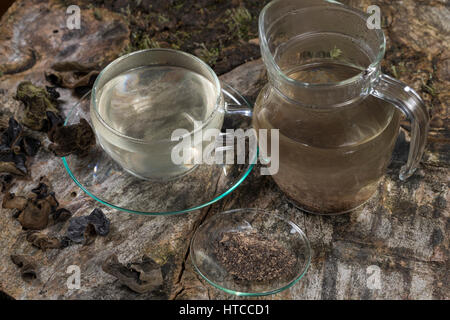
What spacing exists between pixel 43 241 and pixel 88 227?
0.12 metres

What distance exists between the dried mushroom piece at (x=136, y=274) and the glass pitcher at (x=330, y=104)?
15.3 inches

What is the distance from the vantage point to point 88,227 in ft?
5.22

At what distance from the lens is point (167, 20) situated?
2102 mm

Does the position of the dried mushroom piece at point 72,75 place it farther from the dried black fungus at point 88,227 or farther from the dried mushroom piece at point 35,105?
the dried black fungus at point 88,227

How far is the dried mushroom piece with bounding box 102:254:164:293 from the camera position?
1.46 metres

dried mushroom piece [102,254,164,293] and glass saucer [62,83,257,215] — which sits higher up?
glass saucer [62,83,257,215]

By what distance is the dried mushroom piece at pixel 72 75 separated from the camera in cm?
191

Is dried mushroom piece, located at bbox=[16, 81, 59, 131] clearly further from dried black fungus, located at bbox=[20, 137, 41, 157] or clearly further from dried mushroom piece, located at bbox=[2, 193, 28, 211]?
dried mushroom piece, located at bbox=[2, 193, 28, 211]

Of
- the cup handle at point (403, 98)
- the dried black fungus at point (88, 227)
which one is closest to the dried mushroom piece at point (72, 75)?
the dried black fungus at point (88, 227)

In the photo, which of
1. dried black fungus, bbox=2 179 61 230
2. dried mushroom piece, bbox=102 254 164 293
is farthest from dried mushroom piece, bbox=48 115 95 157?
dried mushroom piece, bbox=102 254 164 293

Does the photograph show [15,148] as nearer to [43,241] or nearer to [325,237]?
[43,241]

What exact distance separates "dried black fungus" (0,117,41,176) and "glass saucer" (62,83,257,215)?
5.8 inches

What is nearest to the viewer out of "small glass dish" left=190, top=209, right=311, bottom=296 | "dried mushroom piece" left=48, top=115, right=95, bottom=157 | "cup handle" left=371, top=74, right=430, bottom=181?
"cup handle" left=371, top=74, right=430, bottom=181

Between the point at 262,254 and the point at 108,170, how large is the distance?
494 mm
